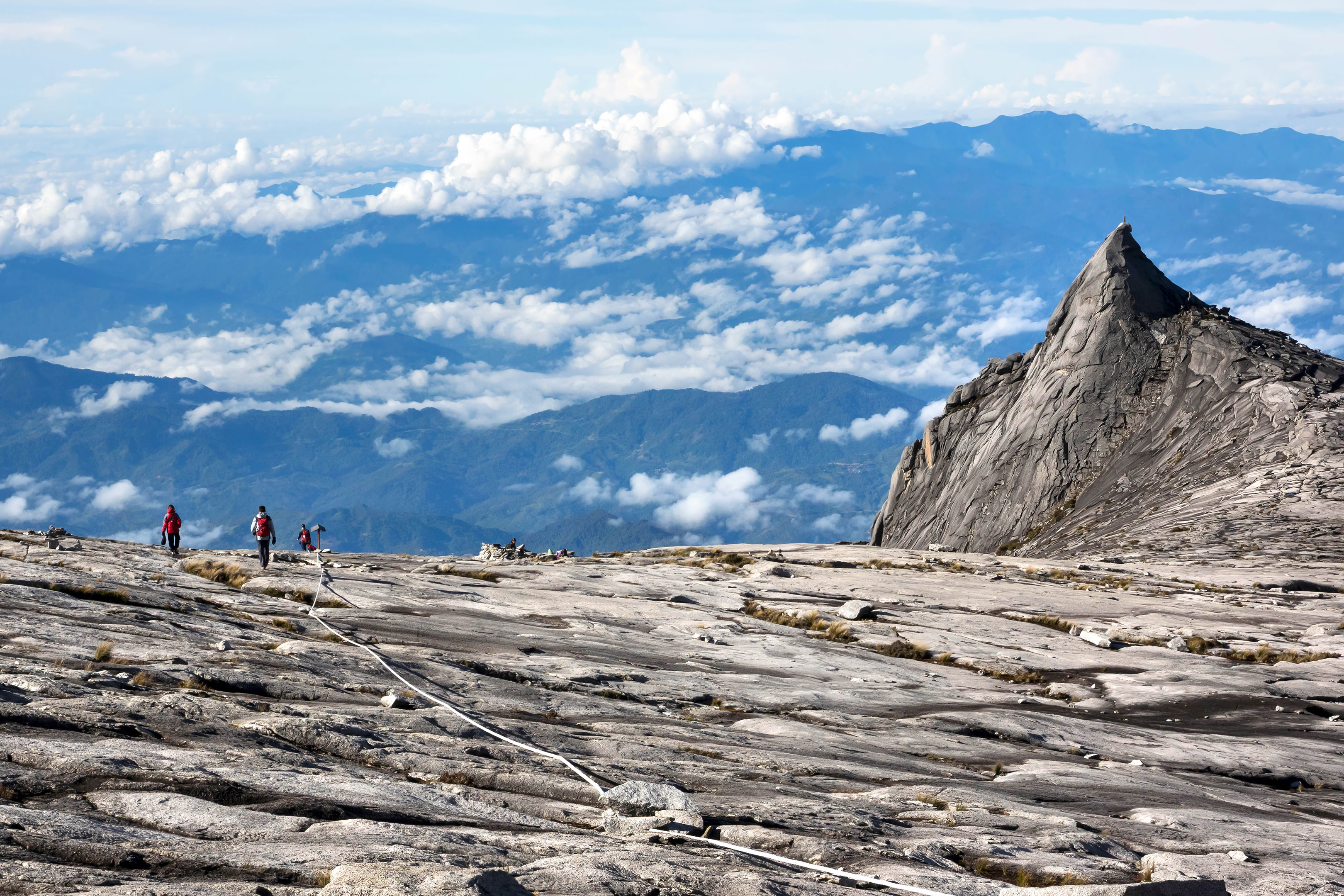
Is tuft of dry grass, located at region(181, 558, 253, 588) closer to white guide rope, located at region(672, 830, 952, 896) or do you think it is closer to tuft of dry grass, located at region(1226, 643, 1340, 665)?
white guide rope, located at region(672, 830, 952, 896)

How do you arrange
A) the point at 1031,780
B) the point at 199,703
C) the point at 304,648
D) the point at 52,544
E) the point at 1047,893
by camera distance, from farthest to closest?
the point at 52,544 → the point at 304,648 → the point at 1031,780 → the point at 199,703 → the point at 1047,893

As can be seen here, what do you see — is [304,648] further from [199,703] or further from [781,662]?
[781,662]

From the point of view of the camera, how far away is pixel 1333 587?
161 feet

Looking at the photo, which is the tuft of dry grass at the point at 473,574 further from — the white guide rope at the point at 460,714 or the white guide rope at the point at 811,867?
the white guide rope at the point at 811,867

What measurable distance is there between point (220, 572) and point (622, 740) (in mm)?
22847

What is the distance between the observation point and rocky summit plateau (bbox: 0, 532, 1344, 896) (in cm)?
1155

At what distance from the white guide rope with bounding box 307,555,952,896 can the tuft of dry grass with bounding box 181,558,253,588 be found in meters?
8.02

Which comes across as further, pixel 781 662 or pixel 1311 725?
pixel 781 662

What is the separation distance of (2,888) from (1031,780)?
18627 millimetres

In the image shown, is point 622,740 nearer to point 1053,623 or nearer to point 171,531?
point 1053,623

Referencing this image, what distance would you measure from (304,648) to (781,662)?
579 inches

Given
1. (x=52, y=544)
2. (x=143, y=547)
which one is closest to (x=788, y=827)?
(x=52, y=544)

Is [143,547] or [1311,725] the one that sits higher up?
[143,547]

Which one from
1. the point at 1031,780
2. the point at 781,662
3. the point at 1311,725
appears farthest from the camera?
the point at 781,662
